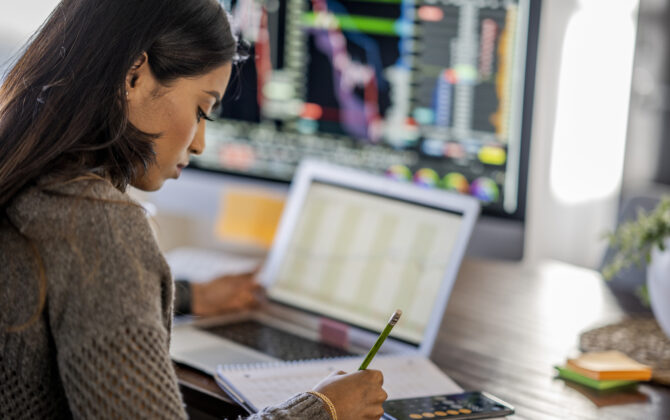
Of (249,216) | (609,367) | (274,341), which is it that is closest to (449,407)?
(609,367)

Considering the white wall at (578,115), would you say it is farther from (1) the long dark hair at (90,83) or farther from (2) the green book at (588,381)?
(1) the long dark hair at (90,83)

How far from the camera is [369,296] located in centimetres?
134

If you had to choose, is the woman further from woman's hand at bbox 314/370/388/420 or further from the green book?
the green book

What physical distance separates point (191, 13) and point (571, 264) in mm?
1198

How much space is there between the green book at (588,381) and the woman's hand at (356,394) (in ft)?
1.18

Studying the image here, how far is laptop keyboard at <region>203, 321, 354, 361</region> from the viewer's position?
49.0 inches

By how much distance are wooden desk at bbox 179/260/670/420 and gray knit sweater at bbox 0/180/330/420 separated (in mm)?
300

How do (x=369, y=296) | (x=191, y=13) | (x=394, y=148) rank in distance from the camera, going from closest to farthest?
(x=191, y=13) → (x=369, y=296) → (x=394, y=148)

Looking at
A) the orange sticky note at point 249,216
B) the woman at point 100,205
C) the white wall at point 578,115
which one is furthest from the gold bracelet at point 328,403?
the orange sticky note at point 249,216

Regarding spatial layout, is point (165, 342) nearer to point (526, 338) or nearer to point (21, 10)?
point (526, 338)

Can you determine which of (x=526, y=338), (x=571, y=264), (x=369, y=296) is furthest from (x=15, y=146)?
(x=571, y=264)

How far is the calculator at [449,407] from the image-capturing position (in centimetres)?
95

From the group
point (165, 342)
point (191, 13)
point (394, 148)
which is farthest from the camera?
point (394, 148)

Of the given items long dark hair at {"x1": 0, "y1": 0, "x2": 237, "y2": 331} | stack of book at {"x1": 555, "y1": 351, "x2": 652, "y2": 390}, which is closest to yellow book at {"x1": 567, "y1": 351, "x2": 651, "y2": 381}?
stack of book at {"x1": 555, "y1": 351, "x2": 652, "y2": 390}
